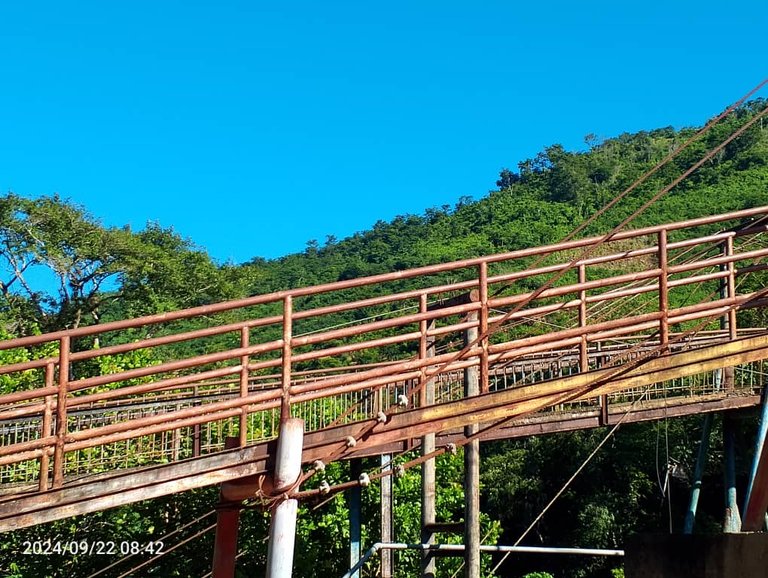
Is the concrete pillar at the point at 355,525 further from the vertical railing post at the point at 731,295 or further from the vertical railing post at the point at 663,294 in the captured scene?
the vertical railing post at the point at 663,294

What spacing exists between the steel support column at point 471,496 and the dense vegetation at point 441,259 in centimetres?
170

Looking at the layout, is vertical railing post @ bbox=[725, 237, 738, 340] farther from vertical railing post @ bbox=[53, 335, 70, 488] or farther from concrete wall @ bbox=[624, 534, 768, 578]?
vertical railing post @ bbox=[53, 335, 70, 488]

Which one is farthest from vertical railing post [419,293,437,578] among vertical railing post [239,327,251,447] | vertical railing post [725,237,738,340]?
vertical railing post [239,327,251,447]

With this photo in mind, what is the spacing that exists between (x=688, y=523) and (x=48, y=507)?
734 centimetres

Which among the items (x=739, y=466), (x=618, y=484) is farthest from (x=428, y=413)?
(x=618, y=484)

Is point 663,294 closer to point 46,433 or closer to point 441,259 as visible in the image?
point 46,433

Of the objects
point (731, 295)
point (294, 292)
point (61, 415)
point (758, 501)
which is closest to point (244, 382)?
point (294, 292)

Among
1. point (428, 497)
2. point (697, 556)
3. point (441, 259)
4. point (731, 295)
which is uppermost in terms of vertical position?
point (441, 259)

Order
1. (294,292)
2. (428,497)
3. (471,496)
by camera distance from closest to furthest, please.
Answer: (294,292), (471,496), (428,497)

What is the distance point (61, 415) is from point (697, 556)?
375 cm

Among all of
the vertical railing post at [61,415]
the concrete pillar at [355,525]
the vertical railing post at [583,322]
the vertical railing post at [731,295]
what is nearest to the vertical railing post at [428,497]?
the concrete pillar at [355,525]

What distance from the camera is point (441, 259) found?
181ft

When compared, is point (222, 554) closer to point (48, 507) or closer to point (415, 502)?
point (48, 507)

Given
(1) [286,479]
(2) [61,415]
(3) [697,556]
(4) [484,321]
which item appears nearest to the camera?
(3) [697,556]
